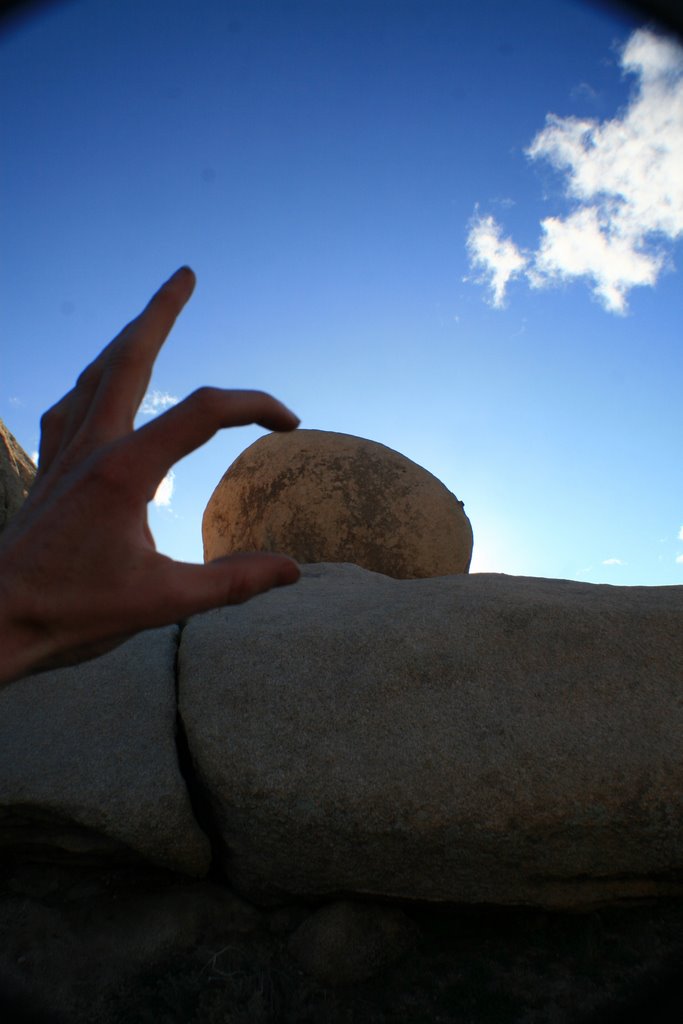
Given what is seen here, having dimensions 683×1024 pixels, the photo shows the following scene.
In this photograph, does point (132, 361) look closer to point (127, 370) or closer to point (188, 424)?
point (127, 370)

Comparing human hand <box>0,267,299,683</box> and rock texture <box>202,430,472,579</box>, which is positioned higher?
rock texture <box>202,430,472,579</box>

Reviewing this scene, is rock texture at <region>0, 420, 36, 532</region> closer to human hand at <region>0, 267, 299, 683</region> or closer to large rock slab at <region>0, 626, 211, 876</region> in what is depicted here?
large rock slab at <region>0, 626, 211, 876</region>

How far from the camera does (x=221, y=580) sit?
911 millimetres

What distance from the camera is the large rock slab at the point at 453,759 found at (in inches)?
99.0

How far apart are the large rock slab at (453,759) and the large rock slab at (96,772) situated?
0.53ft

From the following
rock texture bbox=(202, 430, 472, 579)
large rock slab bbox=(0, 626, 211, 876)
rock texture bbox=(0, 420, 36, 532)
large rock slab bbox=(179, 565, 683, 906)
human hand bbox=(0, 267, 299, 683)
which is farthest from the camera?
rock texture bbox=(202, 430, 472, 579)

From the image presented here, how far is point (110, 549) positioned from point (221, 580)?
5.7 inches

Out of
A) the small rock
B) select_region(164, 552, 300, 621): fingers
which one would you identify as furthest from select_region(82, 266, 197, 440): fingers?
the small rock

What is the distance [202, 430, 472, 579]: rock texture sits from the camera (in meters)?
6.33

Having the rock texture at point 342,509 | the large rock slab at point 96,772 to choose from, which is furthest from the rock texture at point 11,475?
the large rock slab at point 96,772

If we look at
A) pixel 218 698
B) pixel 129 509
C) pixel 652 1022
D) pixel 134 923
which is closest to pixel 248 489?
pixel 218 698

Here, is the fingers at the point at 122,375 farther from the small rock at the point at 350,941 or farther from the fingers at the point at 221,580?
the small rock at the point at 350,941

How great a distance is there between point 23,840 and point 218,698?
109cm

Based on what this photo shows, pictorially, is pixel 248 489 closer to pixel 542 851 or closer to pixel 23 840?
pixel 23 840
